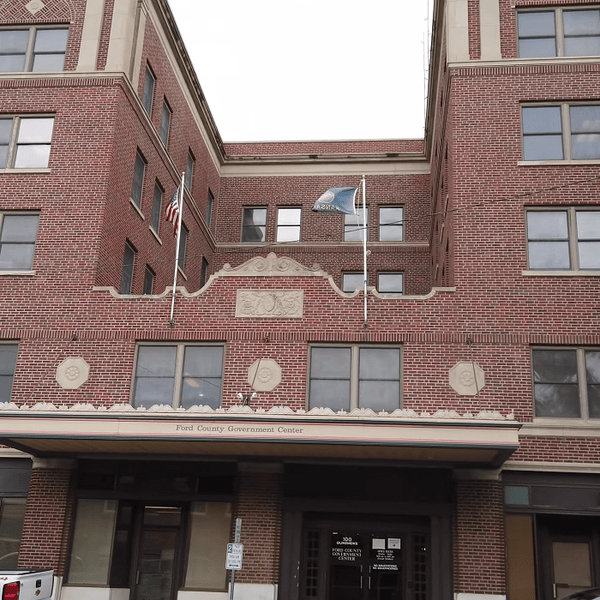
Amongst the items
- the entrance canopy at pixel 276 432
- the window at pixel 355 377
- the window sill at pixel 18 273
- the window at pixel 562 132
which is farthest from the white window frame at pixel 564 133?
the window sill at pixel 18 273

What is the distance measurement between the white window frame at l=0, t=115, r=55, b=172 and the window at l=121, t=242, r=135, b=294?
365 cm

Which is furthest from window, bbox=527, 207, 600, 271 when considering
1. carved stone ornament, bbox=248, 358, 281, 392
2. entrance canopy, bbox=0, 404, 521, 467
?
carved stone ornament, bbox=248, 358, 281, 392

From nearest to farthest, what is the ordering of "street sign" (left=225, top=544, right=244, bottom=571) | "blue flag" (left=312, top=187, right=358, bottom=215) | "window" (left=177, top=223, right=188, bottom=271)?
"street sign" (left=225, top=544, right=244, bottom=571) → "blue flag" (left=312, top=187, right=358, bottom=215) → "window" (left=177, top=223, right=188, bottom=271)

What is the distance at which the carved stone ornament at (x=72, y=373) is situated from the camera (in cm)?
2127

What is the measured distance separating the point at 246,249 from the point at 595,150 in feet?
57.2

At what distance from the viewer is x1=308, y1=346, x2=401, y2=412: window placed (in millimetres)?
Result: 20500

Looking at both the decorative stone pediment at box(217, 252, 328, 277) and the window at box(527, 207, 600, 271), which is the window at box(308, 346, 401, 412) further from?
the window at box(527, 207, 600, 271)

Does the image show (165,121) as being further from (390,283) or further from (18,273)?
(390,283)

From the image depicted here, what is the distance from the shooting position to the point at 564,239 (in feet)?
71.2

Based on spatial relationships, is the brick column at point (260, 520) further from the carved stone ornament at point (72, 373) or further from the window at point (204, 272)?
the window at point (204, 272)

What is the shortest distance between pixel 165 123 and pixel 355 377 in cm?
1378

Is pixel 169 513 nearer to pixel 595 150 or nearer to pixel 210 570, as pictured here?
pixel 210 570

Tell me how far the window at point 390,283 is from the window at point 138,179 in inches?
497

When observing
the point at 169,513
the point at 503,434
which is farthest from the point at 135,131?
the point at 503,434
